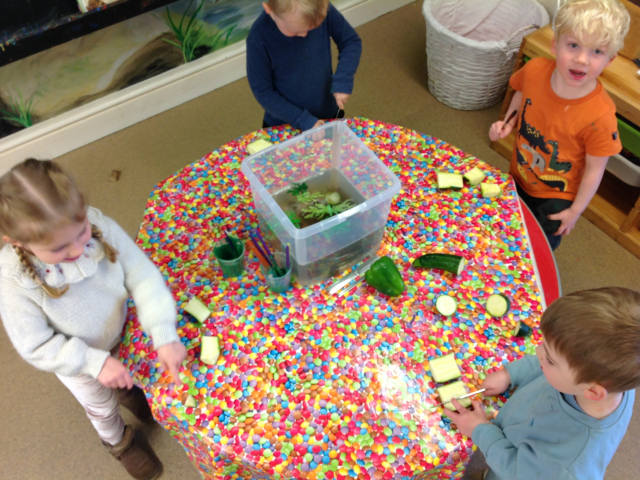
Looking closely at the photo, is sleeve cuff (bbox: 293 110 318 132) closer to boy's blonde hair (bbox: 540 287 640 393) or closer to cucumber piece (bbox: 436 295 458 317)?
cucumber piece (bbox: 436 295 458 317)

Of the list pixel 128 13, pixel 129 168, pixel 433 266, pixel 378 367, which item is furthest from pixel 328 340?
pixel 129 168

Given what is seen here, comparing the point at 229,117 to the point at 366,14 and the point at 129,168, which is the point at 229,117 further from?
the point at 366,14

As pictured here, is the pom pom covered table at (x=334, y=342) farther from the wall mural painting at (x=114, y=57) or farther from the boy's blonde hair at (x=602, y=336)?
the wall mural painting at (x=114, y=57)

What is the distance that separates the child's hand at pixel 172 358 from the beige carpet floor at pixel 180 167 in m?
0.85

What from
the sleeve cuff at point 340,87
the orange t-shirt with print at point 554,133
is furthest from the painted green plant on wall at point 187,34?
the orange t-shirt with print at point 554,133

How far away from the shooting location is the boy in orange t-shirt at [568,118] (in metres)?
1.34

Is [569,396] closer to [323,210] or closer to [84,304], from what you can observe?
[323,210]

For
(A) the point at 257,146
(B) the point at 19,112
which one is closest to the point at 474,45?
(A) the point at 257,146

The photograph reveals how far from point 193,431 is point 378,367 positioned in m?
0.44

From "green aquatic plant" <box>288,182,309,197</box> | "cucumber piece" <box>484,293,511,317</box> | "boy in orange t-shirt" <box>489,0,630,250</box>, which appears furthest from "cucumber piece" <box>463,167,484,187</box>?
"green aquatic plant" <box>288,182,309,197</box>

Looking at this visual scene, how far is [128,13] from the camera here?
2.04m

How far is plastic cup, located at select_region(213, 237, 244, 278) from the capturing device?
1255mm

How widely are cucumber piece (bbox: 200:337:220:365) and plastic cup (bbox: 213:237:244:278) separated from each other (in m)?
0.19

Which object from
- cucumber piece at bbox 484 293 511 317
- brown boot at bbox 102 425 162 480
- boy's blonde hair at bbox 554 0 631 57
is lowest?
brown boot at bbox 102 425 162 480
